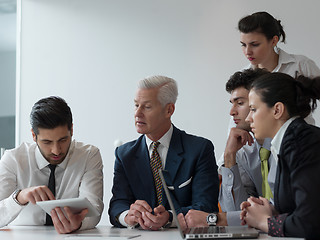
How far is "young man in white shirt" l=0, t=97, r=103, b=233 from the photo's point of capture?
8.45 feet

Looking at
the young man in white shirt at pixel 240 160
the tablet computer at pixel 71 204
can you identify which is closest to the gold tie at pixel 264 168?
the young man in white shirt at pixel 240 160

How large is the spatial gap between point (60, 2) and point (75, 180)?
10.8 feet

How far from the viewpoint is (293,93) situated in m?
2.02

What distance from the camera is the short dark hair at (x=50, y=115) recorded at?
256 cm

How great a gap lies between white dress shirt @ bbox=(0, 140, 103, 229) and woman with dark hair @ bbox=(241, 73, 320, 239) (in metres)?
0.93

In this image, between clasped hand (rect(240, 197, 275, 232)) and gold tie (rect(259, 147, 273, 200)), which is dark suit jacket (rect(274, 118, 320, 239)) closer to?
clasped hand (rect(240, 197, 275, 232))

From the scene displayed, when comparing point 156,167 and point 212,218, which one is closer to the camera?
point 212,218

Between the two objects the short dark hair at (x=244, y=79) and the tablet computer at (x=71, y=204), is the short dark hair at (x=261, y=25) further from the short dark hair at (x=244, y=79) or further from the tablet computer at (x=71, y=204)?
the tablet computer at (x=71, y=204)

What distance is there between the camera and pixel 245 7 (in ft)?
15.8

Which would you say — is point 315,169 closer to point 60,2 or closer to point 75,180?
point 75,180

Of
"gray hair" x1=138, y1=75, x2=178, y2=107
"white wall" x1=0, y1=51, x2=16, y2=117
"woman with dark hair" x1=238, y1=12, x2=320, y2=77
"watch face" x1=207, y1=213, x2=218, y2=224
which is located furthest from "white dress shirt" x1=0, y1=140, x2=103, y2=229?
"white wall" x1=0, y1=51, x2=16, y2=117

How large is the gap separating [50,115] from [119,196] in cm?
55

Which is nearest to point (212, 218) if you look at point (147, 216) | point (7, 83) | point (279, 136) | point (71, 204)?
point (147, 216)

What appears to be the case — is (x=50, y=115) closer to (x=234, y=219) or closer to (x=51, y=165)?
(x=51, y=165)
